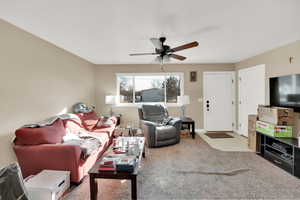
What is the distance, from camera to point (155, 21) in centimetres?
218

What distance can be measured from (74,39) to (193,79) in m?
3.65

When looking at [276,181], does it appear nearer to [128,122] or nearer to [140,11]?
[140,11]

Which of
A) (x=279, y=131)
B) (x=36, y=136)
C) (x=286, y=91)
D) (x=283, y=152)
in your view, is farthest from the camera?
(x=286, y=91)

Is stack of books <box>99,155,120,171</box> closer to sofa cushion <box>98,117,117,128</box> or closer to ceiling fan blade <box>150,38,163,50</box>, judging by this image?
ceiling fan blade <box>150,38,163,50</box>

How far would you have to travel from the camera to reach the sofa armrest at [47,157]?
2.07 m

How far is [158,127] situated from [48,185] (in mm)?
2473

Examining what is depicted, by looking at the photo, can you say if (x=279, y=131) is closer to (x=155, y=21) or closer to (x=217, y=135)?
(x=217, y=135)

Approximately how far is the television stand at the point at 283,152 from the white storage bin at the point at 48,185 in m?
3.28

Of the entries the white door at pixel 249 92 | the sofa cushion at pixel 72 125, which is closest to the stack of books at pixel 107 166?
the sofa cushion at pixel 72 125

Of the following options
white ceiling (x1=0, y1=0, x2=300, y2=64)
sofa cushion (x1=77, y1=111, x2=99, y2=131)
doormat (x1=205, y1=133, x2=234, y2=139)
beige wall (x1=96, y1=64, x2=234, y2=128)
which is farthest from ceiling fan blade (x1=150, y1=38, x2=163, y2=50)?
doormat (x1=205, y1=133, x2=234, y2=139)

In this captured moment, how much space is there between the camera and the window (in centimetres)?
528

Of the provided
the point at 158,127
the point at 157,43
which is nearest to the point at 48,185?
the point at 157,43

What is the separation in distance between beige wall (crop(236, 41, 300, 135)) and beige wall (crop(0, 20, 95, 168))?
4.64 meters

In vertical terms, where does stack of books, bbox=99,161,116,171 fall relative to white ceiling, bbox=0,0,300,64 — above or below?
below
